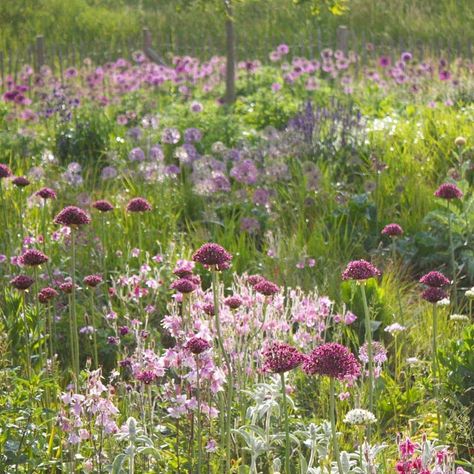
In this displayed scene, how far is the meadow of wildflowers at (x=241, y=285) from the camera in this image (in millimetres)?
2877

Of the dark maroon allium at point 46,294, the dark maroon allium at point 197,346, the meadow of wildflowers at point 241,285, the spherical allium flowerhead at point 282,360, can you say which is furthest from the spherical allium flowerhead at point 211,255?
the dark maroon allium at point 46,294

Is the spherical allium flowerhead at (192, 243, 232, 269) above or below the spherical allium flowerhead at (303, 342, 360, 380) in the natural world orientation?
above

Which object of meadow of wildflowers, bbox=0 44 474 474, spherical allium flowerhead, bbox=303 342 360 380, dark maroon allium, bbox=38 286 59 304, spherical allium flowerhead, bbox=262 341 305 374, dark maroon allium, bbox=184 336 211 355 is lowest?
meadow of wildflowers, bbox=0 44 474 474

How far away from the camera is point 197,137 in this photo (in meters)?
7.25

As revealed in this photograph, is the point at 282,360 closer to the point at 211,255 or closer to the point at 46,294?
the point at 211,255

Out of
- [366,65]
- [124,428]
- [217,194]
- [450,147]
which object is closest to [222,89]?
[366,65]

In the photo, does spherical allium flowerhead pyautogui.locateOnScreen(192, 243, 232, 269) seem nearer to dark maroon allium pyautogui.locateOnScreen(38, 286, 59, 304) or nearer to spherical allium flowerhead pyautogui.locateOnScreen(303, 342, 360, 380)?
spherical allium flowerhead pyautogui.locateOnScreen(303, 342, 360, 380)

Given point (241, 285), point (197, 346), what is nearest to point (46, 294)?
point (241, 285)

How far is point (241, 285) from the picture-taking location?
369cm

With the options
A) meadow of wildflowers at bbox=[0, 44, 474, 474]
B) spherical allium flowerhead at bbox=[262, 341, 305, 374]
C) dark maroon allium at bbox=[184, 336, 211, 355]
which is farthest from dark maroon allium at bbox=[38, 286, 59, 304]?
spherical allium flowerhead at bbox=[262, 341, 305, 374]

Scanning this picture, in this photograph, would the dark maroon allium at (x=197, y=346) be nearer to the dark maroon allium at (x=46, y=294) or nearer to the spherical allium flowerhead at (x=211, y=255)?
the spherical allium flowerhead at (x=211, y=255)

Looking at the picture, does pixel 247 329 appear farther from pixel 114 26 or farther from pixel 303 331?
pixel 114 26

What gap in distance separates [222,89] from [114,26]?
22.2 feet

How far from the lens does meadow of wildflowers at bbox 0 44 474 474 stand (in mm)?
2877
